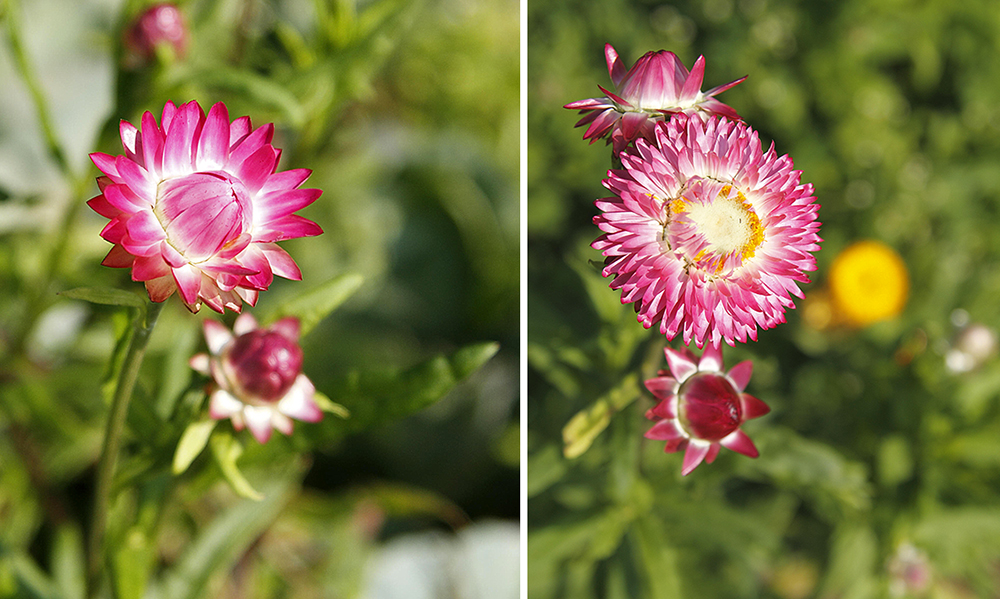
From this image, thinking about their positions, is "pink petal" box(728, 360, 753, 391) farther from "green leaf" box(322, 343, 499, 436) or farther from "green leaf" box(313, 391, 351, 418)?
"green leaf" box(313, 391, 351, 418)

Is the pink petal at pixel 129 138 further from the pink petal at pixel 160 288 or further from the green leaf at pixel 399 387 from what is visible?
the green leaf at pixel 399 387

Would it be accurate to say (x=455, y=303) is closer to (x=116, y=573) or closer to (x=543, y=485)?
(x=543, y=485)

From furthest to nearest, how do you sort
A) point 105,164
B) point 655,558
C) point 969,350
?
point 969,350 < point 655,558 < point 105,164

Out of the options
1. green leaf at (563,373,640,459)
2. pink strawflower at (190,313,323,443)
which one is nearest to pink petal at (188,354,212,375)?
pink strawflower at (190,313,323,443)

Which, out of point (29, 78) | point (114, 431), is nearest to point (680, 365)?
point (114, 431)

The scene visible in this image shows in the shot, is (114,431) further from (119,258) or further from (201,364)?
(119,258)

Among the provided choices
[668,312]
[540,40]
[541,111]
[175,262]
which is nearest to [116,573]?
[175,262]
